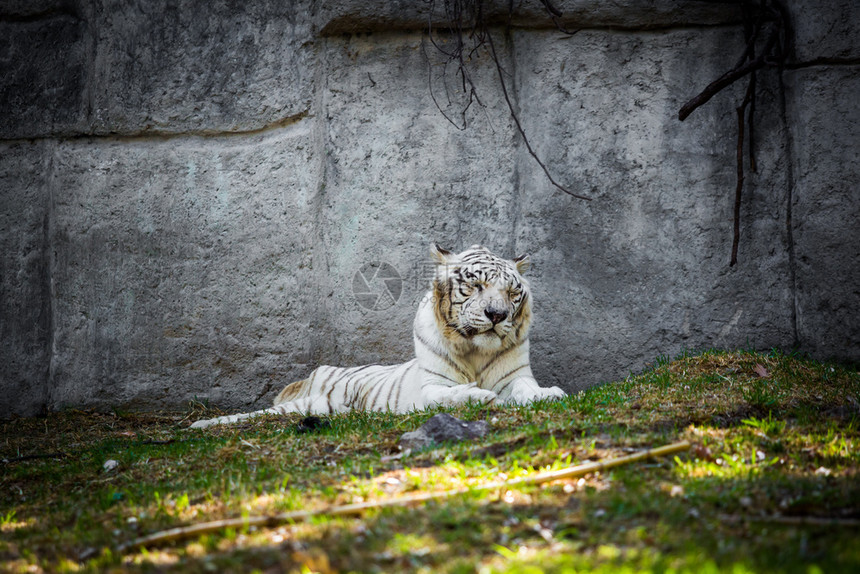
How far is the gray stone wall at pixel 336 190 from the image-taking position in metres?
6.30

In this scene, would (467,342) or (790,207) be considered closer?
(467,342)

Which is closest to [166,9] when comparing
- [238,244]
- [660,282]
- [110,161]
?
[110,161]

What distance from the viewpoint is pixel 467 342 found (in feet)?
18.0

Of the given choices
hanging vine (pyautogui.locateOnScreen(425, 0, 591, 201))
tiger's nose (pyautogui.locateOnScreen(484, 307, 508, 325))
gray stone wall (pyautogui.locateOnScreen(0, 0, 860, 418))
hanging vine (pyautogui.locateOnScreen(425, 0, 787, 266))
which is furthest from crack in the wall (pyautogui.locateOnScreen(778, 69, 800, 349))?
tiger's nose (pyautogui.locateOnScreen(484, 307, 508, 325))

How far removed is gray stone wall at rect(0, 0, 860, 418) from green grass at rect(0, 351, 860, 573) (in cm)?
126

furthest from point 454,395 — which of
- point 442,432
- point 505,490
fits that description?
point 505,490

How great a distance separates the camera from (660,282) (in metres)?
6.32

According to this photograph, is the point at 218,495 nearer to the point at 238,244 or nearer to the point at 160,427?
the point at 160,427

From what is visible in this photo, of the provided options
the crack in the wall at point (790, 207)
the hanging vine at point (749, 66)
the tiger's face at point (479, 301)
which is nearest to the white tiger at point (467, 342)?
the tiger's face at point (479, 301)

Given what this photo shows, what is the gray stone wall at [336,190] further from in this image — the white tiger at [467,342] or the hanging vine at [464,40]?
the white tiger at [467,342]

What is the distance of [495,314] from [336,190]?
215 centimetres

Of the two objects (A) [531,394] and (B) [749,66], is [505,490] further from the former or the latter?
(B) [749,66]

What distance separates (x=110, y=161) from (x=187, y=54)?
3.89 ft

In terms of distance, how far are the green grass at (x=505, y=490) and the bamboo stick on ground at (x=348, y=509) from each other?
35 millimetres
